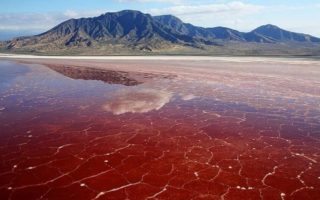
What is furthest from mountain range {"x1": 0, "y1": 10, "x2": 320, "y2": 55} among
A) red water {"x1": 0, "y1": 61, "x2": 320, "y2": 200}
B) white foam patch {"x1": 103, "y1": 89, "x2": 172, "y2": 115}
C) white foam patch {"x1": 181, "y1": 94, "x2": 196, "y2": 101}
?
red water {"x1": 0, "y1": 61, "x2": 320, "y2": 200}

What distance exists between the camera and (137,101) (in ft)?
46.3

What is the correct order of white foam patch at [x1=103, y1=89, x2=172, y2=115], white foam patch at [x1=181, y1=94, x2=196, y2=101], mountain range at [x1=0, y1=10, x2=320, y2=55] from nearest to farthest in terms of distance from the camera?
white foam patch at [x1=103, y1=89, x2=172, y2=115] < white foam patch at [x1=181, y1=94, x2=196, y2=101] < mountain range at [x1=0, y1=10, x2=320, y2=55]

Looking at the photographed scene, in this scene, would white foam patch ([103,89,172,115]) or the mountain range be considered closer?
white foam patch ([103,89,172,115])

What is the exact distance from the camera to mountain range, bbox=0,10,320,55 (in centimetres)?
8844

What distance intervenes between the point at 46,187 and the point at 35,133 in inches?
142

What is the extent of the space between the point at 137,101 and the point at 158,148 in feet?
19.5

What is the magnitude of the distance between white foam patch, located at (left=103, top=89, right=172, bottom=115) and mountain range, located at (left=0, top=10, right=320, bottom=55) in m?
66.6

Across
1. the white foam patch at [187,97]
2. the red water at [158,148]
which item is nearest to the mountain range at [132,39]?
the white foam patch at [187,97]

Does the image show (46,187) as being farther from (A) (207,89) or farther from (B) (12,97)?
(A) (207,89)

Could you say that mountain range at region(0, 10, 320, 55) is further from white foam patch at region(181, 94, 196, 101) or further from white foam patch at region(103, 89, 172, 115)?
white foam patch at region(181, 94, 196, 101)

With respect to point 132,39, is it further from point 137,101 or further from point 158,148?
point 158,148

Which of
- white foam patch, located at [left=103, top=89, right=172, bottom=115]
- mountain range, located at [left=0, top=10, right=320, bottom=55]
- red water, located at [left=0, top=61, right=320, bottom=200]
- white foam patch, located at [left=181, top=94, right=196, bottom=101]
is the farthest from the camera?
mountain range, located at [left=0, top=10, right=320, bottom=55]

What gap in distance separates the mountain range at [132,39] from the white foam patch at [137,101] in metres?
66.6

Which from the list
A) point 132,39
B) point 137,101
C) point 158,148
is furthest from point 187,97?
point 132,39
